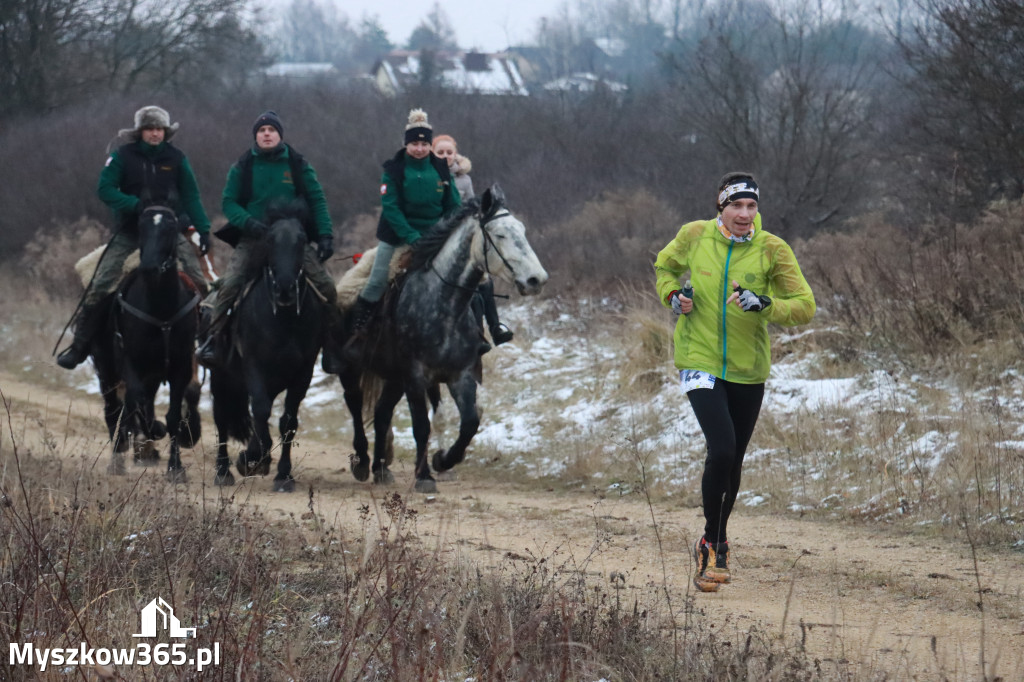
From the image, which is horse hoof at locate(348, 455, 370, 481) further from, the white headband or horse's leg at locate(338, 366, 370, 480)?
the white headband

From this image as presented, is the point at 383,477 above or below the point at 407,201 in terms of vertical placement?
below

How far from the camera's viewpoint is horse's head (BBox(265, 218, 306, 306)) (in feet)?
31.6

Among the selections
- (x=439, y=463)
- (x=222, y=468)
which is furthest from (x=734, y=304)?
(x=222, y=468)

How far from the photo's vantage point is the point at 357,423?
11047mm

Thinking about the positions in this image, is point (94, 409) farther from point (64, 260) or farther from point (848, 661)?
point (848, 661)

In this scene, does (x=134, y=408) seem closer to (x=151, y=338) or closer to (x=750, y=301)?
(x=151, y=338)

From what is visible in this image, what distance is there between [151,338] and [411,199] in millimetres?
2634

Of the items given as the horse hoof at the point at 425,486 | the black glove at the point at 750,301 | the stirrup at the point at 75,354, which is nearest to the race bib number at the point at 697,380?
the black glove at the point at 750,301

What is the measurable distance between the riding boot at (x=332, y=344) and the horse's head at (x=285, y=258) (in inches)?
23.4

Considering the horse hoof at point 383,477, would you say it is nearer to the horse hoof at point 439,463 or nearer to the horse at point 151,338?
the horse hoof at point 439,463

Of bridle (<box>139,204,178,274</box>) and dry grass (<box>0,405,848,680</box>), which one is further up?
bridle (<box>139,204,178,274</box>)

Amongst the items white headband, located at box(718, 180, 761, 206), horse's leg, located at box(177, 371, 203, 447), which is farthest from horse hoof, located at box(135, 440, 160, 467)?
white headband, located at box(718, 180, 761, 206)

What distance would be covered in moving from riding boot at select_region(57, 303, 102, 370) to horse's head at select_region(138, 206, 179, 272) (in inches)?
33.4

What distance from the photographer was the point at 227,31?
→ 42.4m
